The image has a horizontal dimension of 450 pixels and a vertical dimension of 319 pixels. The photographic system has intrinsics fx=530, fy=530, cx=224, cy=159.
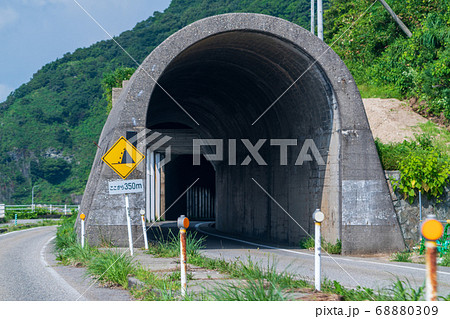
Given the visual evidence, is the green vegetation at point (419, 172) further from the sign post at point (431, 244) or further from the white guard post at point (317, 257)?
the sign post at point (431, 244)

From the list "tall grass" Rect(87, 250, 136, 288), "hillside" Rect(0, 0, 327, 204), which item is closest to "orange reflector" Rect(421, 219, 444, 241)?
"tall grass" Rect(87, 250, 136, 288)

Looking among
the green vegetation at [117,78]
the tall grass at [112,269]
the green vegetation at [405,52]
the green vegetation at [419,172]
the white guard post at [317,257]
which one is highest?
the green vegetation at [117,78]

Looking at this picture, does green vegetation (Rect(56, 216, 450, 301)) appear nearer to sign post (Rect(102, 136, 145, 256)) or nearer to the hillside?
sign post (Rect(102, 136, 145, 256))

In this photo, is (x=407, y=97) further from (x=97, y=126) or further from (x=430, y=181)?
(x=97, y=126)

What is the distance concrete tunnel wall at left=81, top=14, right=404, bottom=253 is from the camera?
13.9 meters

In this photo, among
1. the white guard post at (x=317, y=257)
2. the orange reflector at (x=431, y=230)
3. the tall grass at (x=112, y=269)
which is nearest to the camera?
the orange reflector at (x=431, y=230)

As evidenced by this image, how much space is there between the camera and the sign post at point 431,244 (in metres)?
3.58

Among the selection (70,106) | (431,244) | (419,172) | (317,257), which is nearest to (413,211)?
(419,172)

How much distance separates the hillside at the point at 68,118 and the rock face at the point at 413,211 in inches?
2500

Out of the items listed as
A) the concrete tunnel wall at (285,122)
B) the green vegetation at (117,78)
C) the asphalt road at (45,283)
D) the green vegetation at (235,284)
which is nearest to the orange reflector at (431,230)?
the green vegetation at (235,284)

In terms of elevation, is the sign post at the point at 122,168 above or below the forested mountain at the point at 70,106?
below

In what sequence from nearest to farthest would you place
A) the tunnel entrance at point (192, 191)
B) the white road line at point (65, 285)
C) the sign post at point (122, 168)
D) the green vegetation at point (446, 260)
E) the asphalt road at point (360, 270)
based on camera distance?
the white road line at point (65, 285) → the asphalt road at point (360, 270) → the green vegetation at point (446, 260) → the sign post at point (122, 168) → the tunnel entrance at point (192, 191)

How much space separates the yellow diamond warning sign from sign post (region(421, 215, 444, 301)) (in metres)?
9.72

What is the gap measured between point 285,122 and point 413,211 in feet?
16.8
